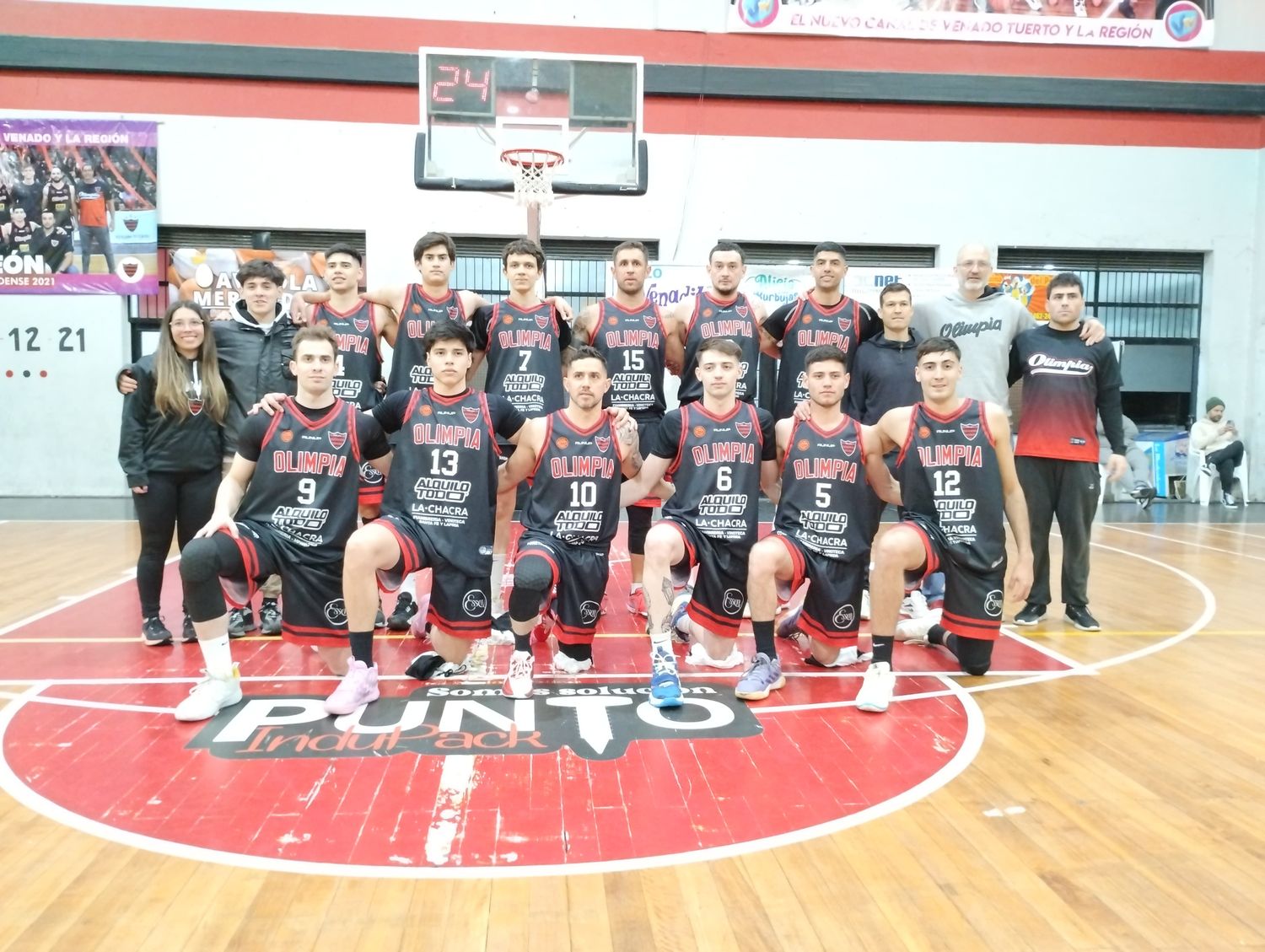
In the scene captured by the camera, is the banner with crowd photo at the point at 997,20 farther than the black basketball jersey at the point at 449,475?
Yes

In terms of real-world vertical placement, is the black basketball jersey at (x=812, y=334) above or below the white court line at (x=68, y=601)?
above

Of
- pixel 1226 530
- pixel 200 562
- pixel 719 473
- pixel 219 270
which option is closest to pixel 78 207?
pixel 219 270

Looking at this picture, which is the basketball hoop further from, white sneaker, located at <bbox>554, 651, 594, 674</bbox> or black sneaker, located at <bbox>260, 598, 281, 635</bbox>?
white sneaker, located at <bbox>554, 651, 594, 674</bbox>

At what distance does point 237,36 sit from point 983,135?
9233 mm

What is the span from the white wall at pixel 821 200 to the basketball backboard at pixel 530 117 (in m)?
2.11

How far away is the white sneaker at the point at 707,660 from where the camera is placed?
13.9 feet

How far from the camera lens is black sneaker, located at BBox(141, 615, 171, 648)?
4.49 m

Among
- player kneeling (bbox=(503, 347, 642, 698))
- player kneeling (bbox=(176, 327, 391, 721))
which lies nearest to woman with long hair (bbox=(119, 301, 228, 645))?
player kneeling (bbox=(176, 327, 391, 721))

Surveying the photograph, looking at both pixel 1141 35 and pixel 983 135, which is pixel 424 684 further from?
pixel 1141 35

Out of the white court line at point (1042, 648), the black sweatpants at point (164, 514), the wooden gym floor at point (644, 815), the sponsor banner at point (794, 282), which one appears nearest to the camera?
the wooden gym floor at point (644, 815)

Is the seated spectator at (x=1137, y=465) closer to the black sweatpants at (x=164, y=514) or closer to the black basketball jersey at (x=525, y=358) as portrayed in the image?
the black basketball jersey at (x=525, y=358)

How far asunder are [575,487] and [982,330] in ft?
8.56

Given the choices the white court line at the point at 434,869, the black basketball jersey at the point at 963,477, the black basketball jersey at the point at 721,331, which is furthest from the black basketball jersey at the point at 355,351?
the black basketball jersey at the point at 963,477

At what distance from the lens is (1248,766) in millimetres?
3098
